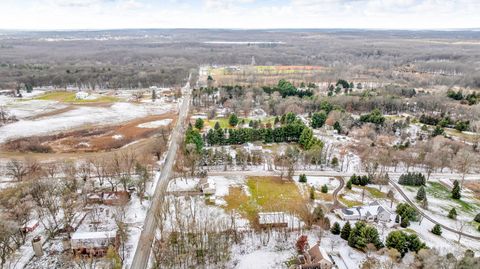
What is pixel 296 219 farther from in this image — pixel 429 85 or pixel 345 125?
pixel 429 85

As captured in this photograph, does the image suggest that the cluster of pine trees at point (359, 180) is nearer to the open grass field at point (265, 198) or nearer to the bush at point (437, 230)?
the open grass field at point (265, 198)

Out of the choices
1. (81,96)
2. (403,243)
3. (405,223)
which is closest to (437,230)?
(405,223)

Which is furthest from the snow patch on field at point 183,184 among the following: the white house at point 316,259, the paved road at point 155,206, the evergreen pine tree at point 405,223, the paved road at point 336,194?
the evergreen pine tree at point 405,223

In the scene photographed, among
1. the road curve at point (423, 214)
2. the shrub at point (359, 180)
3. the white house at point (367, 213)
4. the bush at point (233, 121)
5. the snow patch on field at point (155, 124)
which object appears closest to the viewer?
the road curve at point (423, 214)

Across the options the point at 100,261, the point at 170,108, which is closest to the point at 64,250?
the point at 100,261

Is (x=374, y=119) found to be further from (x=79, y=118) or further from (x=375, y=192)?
(x=79, y=118)

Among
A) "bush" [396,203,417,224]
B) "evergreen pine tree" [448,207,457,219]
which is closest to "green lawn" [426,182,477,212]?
"evergreen pine tree" [448,207,457,219]
